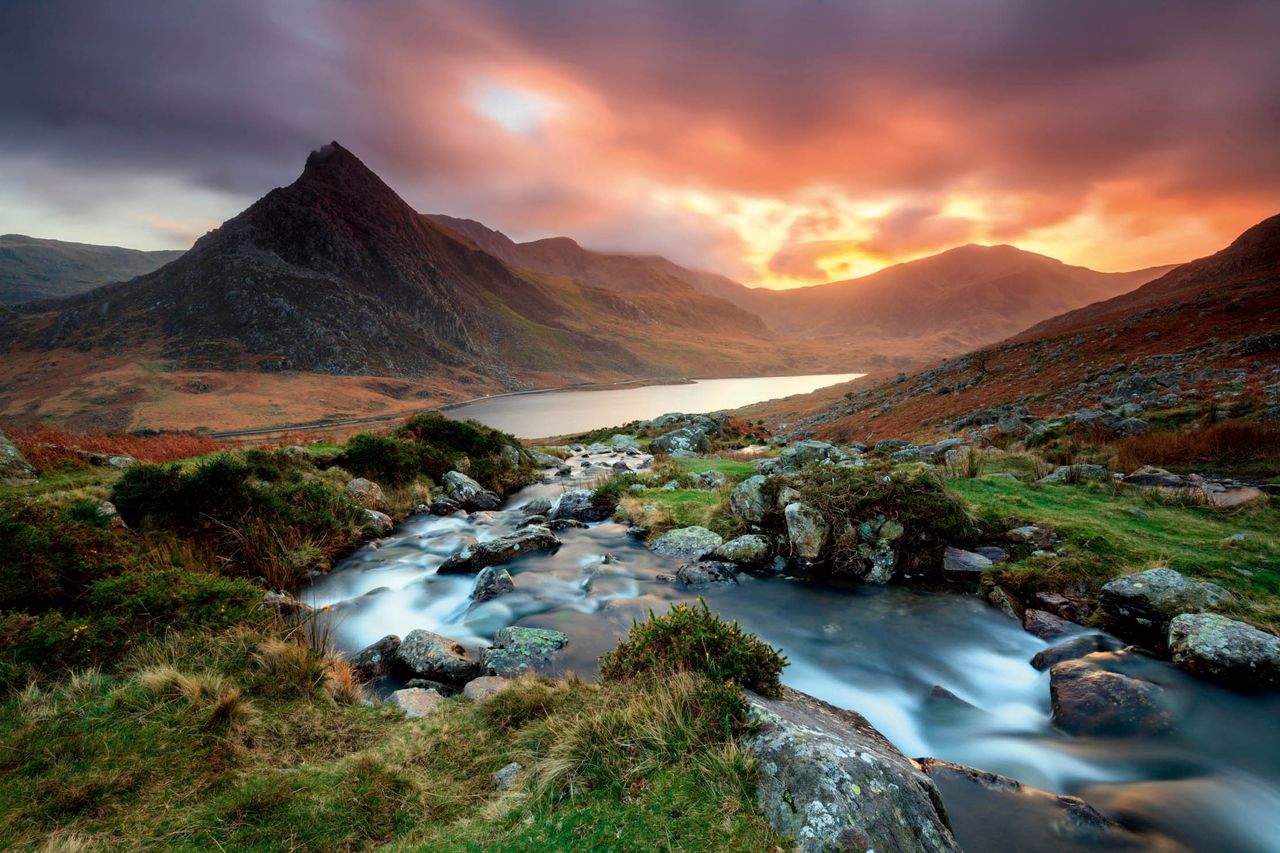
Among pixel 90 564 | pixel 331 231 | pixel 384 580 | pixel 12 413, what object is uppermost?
pixel 331 231

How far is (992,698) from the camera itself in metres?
7.71

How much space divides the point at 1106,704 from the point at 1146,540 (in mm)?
5342

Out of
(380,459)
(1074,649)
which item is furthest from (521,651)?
(380,459)

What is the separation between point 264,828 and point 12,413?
443 ft

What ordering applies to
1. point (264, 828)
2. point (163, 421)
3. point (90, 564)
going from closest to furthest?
point (264, 828)
point (90, 564)
point (163, 421)

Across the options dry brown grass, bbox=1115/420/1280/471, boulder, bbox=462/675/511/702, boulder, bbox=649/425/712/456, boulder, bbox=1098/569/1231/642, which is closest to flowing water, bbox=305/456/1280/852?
boulder, bbox=1098/569/1231/642

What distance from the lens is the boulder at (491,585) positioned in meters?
11.8

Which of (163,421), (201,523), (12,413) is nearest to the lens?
(201,523)

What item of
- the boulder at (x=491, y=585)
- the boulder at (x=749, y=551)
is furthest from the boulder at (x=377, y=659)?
the boulder at (x=749, y=551)

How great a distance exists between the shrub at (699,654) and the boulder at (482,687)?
5.92ft

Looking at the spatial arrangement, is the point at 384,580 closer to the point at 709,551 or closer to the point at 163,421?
the point at 709,551

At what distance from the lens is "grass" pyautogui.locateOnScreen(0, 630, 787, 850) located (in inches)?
148

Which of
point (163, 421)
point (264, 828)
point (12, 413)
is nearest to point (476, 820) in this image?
point (264, 828)

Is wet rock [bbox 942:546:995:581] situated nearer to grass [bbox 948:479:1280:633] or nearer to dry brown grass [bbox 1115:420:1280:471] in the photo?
grass [bbox 948:479:1280:633]
